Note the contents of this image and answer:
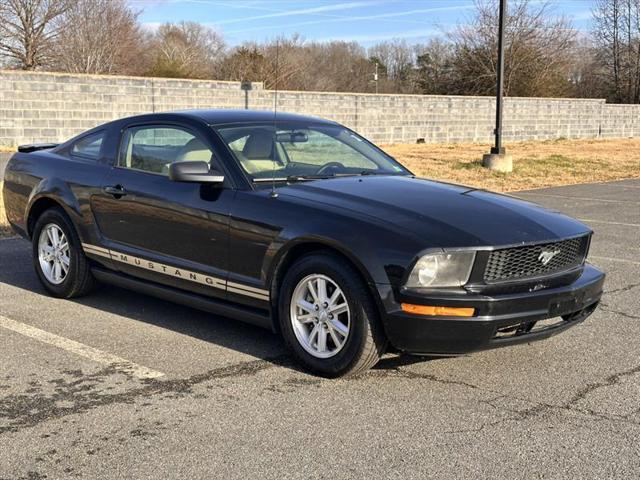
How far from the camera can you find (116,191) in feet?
19.3

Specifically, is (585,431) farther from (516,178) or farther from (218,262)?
(516,178)

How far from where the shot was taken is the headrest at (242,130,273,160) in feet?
17.7

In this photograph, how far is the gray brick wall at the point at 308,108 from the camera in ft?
75.7

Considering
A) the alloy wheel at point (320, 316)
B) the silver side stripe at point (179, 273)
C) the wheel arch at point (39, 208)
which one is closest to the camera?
the alloy wheel at point (320, 316)

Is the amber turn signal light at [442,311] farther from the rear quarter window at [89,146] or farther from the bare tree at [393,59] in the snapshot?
the bare tree at [393,59]

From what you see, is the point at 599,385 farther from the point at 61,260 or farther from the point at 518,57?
the point at 518,57

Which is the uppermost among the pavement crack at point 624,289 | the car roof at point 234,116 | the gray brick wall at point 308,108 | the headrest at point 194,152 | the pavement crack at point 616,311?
the gray brick wall at point 308,108

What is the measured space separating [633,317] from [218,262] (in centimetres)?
323

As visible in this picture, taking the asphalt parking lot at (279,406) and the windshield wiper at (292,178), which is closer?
the asphalt parking lot at (279,406)

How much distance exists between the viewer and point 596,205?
44.8 ft

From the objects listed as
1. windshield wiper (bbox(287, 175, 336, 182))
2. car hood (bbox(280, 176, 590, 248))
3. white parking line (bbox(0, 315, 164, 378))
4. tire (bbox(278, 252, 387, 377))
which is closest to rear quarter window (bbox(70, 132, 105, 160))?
white parking line (bbox(0, 315, 164, 378))

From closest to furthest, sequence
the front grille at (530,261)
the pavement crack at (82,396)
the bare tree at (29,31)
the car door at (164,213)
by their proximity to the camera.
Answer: the pavement crack at (82,396) → the front grille at (530,261) → the car door at (164,213) → the bare tree at (29,31)

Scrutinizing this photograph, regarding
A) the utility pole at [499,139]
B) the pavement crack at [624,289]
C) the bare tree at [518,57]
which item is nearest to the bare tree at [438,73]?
the bare tree at [518,57]

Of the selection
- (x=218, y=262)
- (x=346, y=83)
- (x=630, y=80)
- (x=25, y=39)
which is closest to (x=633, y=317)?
(x=218, y=262)
